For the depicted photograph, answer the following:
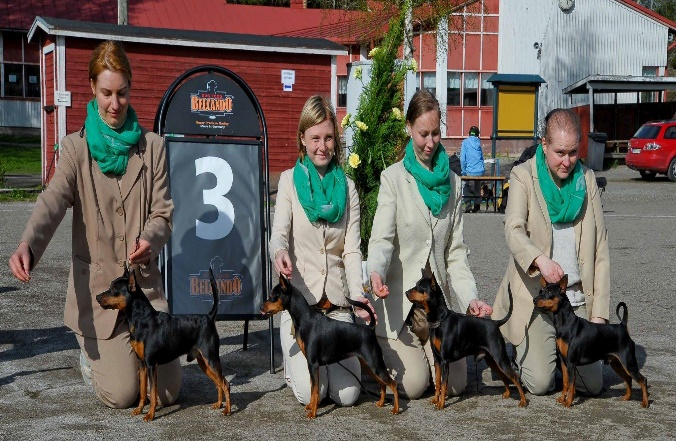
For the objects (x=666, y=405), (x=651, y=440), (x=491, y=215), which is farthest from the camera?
(x=491, y=215)

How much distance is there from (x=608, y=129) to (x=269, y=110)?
1820cm

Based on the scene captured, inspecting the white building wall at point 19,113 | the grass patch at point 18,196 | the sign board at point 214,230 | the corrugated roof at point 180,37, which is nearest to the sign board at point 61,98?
the corrugated roof at point 180,37

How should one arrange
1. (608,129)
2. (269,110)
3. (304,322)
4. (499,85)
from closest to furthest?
(304,322) → (499,85) → (269,110) → (608,129)

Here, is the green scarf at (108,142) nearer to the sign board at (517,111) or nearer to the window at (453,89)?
the sign board at (517,111)

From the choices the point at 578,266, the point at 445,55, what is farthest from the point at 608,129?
the point at 578,266

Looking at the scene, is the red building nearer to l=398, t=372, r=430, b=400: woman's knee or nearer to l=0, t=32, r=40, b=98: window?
l=398, t=372, r=430, b=400: woman's knee

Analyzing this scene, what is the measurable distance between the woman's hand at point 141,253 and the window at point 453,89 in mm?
35789

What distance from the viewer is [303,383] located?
18.6 feet

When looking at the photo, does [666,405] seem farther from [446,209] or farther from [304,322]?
[304,322]

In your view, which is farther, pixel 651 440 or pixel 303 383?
pixel 303 383

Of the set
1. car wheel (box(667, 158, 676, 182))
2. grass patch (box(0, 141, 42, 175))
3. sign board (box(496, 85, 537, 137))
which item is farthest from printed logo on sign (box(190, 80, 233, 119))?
car wheel (box(667, 158, 676, 182))

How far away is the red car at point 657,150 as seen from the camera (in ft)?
94.0

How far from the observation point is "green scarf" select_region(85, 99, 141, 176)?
5.50 meters

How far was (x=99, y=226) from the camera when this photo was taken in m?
5.55
